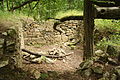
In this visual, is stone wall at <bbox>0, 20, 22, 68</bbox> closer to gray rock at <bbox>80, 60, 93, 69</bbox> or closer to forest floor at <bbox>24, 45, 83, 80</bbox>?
forest floor at <bbox>24, 45, 83, 80</bbox>

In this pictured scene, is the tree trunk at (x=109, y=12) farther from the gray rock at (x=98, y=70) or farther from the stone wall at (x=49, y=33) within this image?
the stone wall at (x=49, y=33)

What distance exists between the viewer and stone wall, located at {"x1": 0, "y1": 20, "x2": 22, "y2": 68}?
4.15 metres

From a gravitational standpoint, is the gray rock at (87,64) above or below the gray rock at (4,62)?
below

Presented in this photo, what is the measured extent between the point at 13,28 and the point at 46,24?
6677 mm

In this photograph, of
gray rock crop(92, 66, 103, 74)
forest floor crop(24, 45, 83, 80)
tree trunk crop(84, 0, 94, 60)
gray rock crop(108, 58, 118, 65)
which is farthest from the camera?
gray rock crop(108, 58, 118, 65)

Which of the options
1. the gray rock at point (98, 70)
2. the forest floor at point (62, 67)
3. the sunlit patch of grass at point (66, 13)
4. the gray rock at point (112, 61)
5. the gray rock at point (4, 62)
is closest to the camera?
the gray rock at point (4, 62)

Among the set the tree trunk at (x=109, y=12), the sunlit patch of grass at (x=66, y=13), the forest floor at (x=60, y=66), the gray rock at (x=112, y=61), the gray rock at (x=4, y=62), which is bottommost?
the forest floor at (x=60, y=66)

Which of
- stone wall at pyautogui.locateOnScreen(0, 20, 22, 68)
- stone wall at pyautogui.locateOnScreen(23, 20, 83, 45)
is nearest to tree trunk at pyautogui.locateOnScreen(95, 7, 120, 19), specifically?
stone wall at pyautogui.locateOnScreen(0, 20, 22, 68)

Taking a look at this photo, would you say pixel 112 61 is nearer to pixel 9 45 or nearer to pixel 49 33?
pixel 9 45

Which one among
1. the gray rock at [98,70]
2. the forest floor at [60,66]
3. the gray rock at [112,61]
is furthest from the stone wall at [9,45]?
the gray rock at [112,61]

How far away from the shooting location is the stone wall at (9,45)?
4.15 meters

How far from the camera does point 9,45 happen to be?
4387 mm

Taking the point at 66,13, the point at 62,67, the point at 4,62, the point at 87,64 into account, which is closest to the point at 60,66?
the point at 62,67

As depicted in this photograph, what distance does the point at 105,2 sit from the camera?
4.31m
